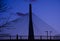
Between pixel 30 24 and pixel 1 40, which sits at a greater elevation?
pixel 30 24

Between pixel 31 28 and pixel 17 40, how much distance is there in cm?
253

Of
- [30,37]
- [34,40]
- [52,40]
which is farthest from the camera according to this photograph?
[30,37]

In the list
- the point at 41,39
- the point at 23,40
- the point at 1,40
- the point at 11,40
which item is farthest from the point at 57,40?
the point at 1,40

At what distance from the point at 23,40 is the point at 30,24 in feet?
7.74

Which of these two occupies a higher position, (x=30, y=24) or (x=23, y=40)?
(x=30, y=24)

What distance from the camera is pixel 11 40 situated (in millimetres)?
10414

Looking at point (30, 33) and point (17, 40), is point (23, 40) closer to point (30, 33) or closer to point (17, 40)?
point (17, 40)

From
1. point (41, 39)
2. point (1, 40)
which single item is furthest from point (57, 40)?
point (1, 40)

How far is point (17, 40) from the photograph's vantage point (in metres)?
10.3

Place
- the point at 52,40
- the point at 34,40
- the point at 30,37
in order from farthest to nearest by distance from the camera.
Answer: the point at 30,37 < the point at 34,40 < the point at 52,40

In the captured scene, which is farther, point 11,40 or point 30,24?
point 30,24

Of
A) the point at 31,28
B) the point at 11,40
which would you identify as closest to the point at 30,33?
the point at 31,28

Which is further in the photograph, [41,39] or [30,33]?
[30,33]

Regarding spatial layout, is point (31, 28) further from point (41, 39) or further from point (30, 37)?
point (41, 39)
